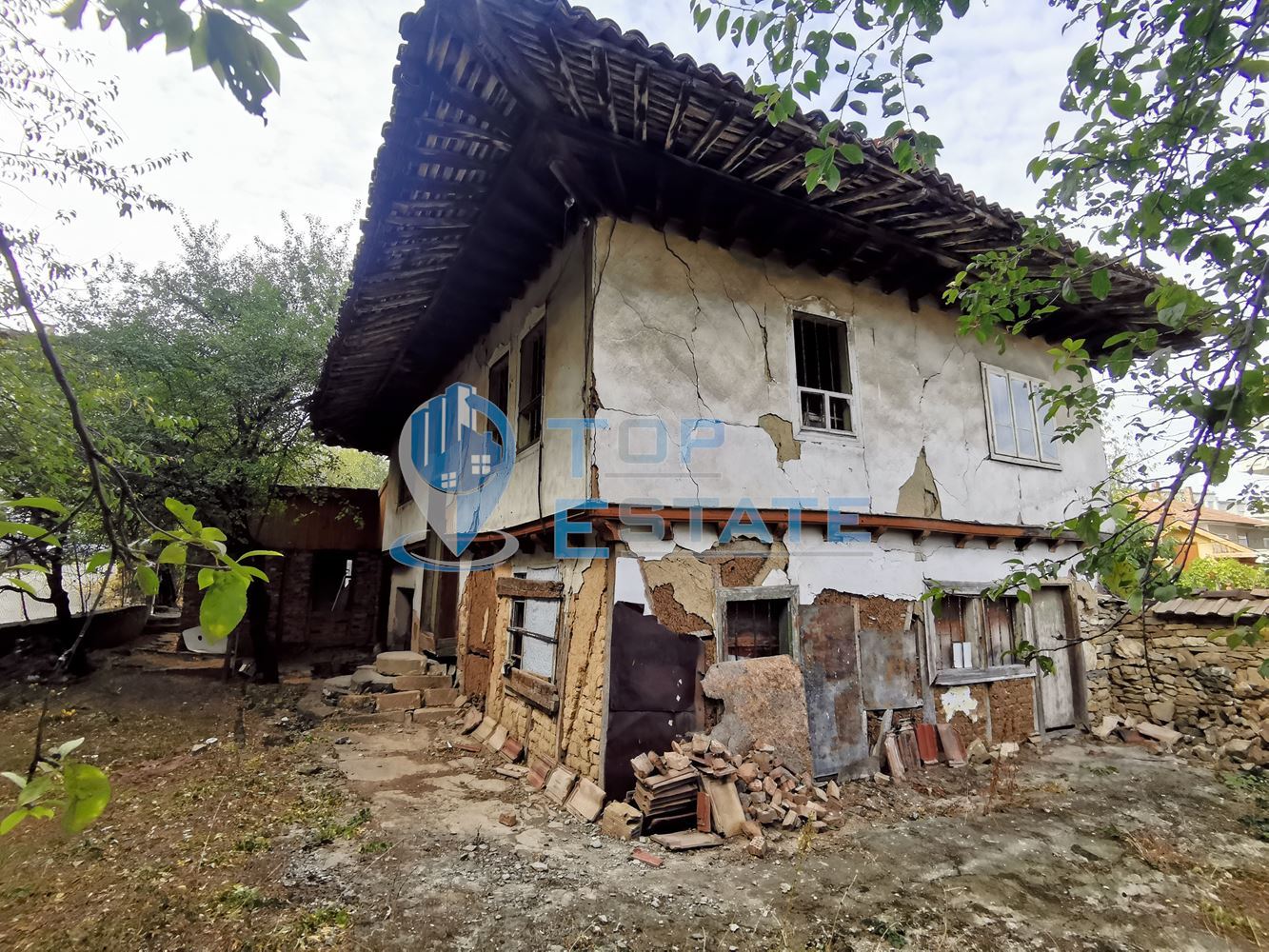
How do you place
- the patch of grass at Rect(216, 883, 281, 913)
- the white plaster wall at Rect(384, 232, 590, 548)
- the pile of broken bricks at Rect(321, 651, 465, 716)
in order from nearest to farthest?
the patch of grass at Rect(216, 883, 281, 913), the white plaster wall at Rect(384, 232, 590, 548), the pile of broken bricks at Rect(321, 651, 465, 716)

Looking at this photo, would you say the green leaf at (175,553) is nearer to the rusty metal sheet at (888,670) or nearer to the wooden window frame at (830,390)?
the wooden window frame at (830,390)

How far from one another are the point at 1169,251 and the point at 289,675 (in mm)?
14082

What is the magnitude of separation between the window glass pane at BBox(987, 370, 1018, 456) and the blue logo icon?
6.15 m

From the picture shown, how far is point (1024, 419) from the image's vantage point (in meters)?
8.45

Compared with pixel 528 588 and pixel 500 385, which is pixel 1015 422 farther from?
pixel 500 385

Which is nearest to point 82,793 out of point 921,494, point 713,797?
Answer: point 713,797

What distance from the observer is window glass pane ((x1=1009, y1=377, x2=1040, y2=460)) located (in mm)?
8336

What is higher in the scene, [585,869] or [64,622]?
[64,622]

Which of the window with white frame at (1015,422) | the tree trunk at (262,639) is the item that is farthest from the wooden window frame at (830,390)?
the tree trunk at (262,639)

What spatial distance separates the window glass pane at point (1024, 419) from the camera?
328 inches

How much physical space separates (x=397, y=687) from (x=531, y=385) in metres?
5.35

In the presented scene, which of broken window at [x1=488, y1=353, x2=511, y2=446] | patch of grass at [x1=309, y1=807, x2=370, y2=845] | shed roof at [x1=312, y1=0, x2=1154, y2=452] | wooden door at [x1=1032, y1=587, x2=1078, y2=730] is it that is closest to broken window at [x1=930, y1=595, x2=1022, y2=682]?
wooden door at [x1=1032, y1=587, x2=1078, y2=730]

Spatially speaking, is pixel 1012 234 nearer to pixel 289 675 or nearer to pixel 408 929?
pixel 408 929

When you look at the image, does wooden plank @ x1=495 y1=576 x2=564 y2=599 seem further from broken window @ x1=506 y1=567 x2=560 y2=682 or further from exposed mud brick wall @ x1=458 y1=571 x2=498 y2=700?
exposed mud brick wall @ x1=458 y1=571 x2=498 y2=700
